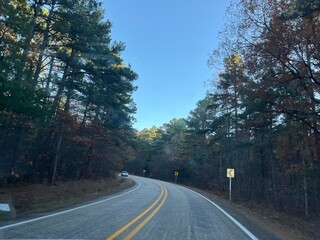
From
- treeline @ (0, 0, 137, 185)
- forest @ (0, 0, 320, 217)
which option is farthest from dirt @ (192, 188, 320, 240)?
treeline @ (0, 0, 137, 185)

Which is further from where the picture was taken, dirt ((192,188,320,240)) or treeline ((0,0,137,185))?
treeline ((0,0,137,185))

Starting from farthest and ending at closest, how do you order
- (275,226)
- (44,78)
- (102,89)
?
(102,89), (44,78), (275,226)

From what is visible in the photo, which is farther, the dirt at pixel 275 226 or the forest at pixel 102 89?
the forest at pixel 102 89

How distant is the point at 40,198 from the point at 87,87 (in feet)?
28.3

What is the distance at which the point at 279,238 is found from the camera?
8.30m

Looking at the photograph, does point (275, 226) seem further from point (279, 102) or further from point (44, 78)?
point (44, 78)

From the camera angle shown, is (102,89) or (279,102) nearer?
(279,102)

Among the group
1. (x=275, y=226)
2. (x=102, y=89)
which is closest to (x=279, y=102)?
(x=275, y=226)

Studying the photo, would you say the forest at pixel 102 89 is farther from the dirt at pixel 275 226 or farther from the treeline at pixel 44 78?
the dirt at pixel 275 226

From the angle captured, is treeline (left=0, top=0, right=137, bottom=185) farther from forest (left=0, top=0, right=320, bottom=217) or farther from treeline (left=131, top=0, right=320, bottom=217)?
treeline (left=131, top=0, right=320, bottom=217)

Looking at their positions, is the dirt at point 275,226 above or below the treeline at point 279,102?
below

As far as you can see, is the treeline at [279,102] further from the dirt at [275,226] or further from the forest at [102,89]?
the dirt at [275,226]

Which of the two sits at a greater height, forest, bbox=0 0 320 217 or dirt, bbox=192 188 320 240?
forest, bbox=0 0 320 217

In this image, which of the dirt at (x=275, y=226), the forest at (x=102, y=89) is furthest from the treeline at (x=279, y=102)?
the dirt at (x=275, y=226)
